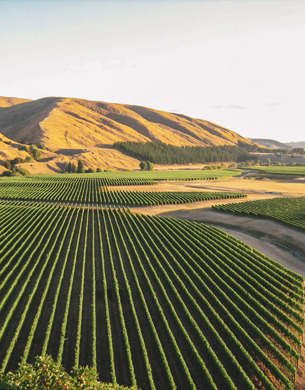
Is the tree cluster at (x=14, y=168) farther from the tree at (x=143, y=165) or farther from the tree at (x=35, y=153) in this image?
the tree at (x=143, y=165)

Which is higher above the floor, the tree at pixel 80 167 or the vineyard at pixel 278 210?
the tree at pixel 80 167

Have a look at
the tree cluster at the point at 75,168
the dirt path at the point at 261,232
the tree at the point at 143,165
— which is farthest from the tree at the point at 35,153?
Answer: the dirt path at the point at 261,232

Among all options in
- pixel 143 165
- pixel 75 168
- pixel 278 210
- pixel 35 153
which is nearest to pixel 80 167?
pixel 75 168

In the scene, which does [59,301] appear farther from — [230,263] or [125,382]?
[230,263]

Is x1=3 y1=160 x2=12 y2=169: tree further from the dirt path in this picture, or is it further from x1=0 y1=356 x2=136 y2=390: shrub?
x1=0 y1=356 x2=136 y2=390: shrub

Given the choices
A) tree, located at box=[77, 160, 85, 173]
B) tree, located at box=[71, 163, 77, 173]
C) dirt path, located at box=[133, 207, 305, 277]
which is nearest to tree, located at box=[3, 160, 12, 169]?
Answer: tree, located at box=[71, 163, 77, 173]

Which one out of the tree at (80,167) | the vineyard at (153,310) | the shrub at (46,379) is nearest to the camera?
the shrub at (46,379)

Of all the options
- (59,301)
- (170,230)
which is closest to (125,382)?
(59,301)
